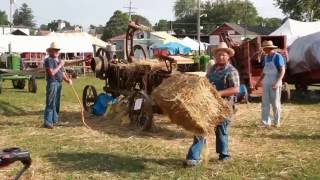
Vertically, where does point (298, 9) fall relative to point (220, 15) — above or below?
below

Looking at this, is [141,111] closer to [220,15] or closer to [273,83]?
[273,83]

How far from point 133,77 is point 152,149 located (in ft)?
11.9

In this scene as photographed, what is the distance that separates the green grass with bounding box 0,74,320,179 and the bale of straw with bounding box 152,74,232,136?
0.72 m

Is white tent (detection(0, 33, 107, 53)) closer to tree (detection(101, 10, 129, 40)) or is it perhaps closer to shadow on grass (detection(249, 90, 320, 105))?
shadow on grass (detection(249, 90, 320, 105))

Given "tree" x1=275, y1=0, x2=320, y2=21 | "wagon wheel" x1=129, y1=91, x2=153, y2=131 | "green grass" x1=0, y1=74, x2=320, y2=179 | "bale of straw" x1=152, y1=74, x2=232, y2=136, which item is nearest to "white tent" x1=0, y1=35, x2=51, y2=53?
"green grass" x1=0, y1=74, x2=320, y2=179

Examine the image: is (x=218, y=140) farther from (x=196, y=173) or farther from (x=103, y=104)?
(x=103, y=104)

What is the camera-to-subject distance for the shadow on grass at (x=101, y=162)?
7.32m

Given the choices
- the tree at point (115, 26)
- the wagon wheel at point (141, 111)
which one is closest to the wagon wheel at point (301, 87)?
the wagon wheel at point (141, 111)

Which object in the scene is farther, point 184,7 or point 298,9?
point 184,7

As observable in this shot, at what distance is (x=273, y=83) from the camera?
35.6 ft

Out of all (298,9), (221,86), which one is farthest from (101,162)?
(298,9)

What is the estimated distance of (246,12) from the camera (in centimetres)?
12825

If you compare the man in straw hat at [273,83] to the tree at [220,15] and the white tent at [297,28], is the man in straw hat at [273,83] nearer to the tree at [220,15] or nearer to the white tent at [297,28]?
the white tent at [297,28]

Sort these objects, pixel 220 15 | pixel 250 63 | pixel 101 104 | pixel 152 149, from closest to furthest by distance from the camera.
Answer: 1. pixel 152 149
2. pixel 101 104
3. pixel 250 63
4. pixel 220 15
